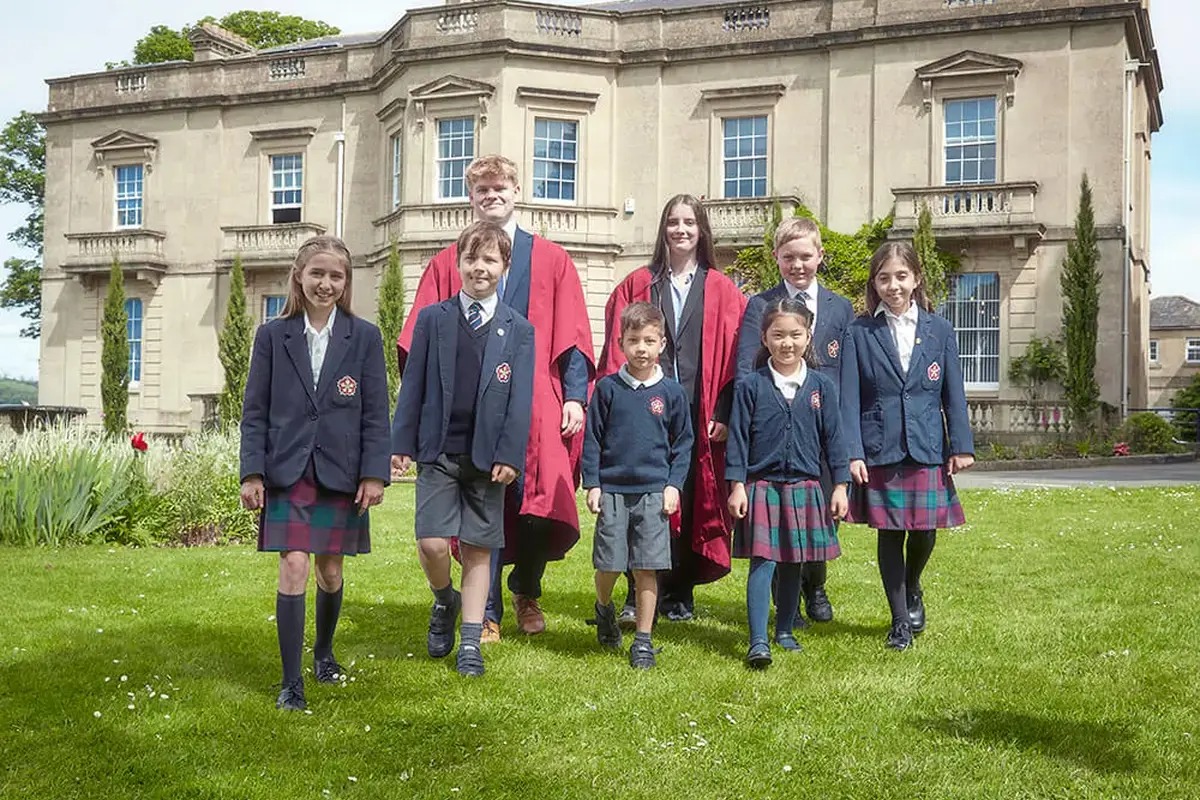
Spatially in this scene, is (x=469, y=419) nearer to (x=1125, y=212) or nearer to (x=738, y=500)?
(x=738, y=500)

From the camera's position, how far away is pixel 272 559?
9016 millimetres

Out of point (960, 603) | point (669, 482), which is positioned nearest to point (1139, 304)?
point (960, 603)

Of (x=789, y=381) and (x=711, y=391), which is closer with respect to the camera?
(x=789, y=381)

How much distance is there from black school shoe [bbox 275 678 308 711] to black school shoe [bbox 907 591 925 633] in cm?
324

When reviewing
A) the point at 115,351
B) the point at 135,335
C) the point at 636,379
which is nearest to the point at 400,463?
the point at 636,379

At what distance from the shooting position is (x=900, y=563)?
5.82m

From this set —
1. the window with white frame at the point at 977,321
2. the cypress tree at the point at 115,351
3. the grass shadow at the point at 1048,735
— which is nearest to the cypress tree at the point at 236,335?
the cypress tree at the point at 115,351

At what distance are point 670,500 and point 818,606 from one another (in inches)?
66.8

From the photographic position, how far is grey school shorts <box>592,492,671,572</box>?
532 cm

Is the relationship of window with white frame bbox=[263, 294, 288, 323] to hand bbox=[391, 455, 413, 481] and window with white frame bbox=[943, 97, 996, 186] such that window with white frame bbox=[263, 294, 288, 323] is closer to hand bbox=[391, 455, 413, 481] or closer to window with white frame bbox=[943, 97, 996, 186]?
window with white frame bbox=[943, 97, 996, 186]

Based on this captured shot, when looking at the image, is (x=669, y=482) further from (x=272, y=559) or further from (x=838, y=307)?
(x=272, y=559)

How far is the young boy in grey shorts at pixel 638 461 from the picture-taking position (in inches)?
210

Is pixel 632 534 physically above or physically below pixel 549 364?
below

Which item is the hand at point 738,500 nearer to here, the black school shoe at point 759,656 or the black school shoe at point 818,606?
the black school shoe at point 759,656
